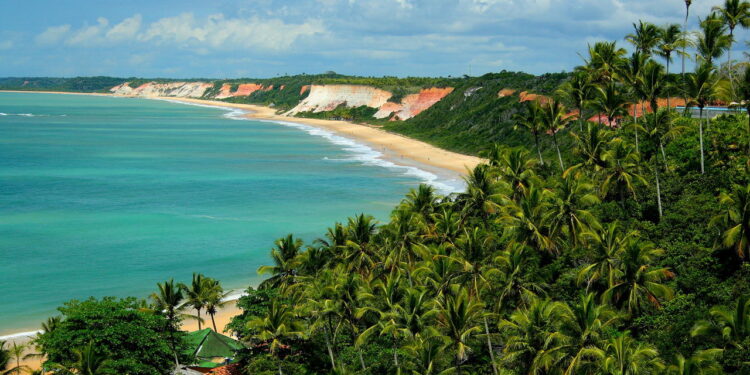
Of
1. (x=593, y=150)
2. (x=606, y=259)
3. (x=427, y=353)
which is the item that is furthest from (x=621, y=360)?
(x=593, y=150)

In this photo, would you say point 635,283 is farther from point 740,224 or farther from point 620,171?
point 620,171

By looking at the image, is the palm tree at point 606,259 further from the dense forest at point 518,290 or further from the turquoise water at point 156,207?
the turquoise water at point 156,207

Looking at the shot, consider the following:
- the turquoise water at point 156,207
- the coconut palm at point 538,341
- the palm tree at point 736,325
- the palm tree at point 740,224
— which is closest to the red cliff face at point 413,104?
the turquoise water at point 156,207

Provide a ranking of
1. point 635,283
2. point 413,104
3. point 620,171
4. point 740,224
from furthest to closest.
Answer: point 413,104
point 620,171
point 740,224
point 635,283

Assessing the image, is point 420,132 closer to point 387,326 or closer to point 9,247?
point 9,247

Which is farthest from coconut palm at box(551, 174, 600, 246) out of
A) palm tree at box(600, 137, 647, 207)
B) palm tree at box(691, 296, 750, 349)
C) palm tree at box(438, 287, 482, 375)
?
palm tree at box(691, 296, 750, 349)

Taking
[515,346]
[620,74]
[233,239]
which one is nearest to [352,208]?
[233,239]
